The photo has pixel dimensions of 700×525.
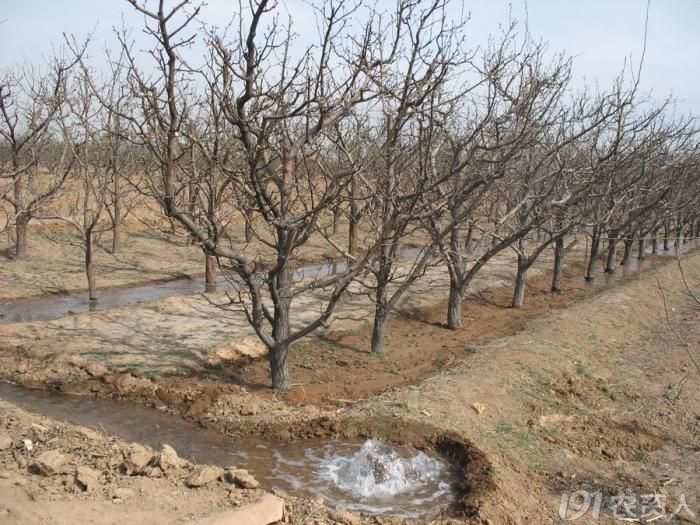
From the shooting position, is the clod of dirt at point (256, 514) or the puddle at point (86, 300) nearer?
the clod of dirt at point (256, 514)

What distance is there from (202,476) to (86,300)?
995 cm

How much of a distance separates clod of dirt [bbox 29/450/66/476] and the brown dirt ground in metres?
1.68

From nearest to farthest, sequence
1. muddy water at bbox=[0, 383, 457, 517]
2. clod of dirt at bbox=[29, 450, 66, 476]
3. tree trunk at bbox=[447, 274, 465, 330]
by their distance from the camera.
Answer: clod of dirt at bbox=[29, 450, 66, 476] → muddy water at bbox=[0, 383, 457, 517] → tree trunk at bbox=[447, 274, 465, 330]

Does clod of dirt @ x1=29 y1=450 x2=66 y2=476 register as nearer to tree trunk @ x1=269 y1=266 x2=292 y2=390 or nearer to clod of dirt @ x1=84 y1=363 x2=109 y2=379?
tree trunk @ x1=269 y1=266 x2=292 y2=390

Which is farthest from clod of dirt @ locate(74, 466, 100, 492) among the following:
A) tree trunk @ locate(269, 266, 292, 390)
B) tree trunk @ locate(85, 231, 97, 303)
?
tree trunk @ locate(85, 231, 97, 303)

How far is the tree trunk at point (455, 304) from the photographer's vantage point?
11580 mm

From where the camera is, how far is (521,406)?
756cm

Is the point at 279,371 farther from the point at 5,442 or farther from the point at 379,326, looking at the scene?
the point at 5,442

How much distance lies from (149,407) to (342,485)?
2850 mm

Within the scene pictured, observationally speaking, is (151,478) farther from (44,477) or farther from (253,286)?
(253,286)

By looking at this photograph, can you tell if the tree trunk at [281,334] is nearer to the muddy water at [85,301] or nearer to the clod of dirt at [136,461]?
the clod of dirt at [136,461]

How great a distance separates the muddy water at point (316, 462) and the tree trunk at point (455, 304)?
5.41 m

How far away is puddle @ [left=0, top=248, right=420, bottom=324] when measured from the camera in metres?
12.2

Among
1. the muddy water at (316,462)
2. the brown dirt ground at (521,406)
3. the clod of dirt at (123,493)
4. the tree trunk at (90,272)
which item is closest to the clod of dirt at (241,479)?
the brown dirt ground at (521,406)
